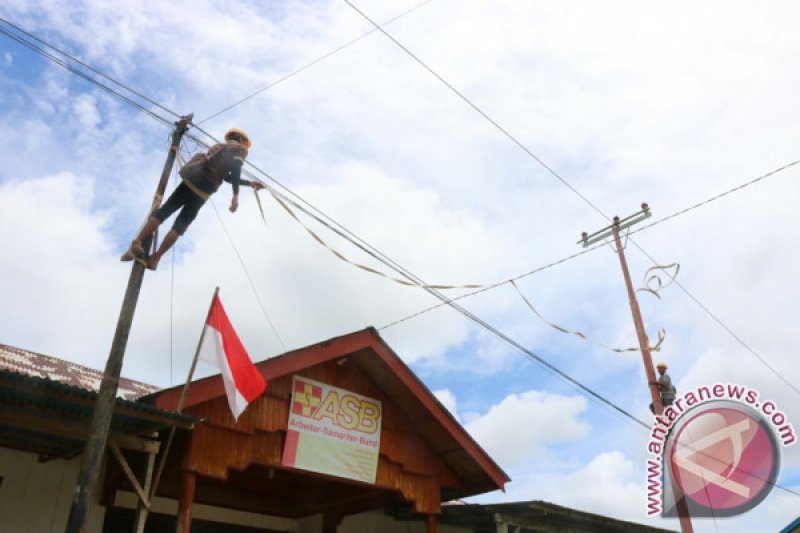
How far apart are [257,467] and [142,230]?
6.37 meters

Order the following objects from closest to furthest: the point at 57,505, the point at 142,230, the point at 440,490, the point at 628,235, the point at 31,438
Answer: the point at 142,230, the point at 31,438, the point at 57,505, the point at 440,490, the point at 628,235

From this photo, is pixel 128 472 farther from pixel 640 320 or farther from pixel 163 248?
pixel 640 320

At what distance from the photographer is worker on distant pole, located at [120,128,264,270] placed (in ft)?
24.9

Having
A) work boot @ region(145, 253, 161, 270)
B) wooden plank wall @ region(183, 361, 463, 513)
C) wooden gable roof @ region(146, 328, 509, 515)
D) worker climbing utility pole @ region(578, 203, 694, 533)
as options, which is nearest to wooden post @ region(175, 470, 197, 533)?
wooden plank wall @ region(183, 361, 463, 513)

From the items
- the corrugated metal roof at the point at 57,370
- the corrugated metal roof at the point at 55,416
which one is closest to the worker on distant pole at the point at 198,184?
the corrugated metal roof at the point at 55,416

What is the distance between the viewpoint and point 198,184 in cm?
769

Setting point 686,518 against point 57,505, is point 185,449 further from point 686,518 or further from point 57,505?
point 686,518

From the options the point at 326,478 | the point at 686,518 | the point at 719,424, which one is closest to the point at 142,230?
the point at 326,478

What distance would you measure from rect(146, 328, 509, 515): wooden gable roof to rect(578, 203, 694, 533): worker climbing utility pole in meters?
4.29

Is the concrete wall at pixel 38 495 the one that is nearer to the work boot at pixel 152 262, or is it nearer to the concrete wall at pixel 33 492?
the concrete wall at pixel 33 492

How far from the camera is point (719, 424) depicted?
15.2m

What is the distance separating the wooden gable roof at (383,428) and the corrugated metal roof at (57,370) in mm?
2306

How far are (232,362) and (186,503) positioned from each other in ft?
7.35

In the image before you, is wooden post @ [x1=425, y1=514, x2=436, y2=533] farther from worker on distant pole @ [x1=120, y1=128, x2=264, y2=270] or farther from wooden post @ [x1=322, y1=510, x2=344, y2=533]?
worker on distant pole @ [x1=120, y1=128, x2=264, y2=270]
